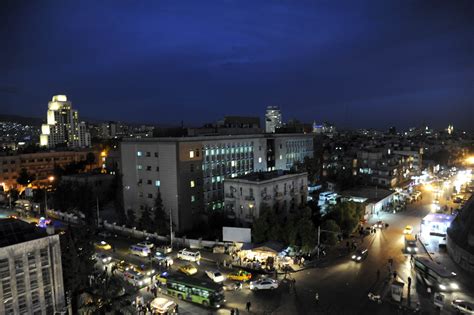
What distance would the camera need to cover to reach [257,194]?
141ft

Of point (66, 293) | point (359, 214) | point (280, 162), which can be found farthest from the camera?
point (280, 162)

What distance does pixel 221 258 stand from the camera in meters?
35.8

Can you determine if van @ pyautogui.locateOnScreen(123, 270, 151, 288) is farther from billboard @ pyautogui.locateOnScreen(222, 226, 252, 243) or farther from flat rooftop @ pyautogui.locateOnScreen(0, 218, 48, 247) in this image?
billboard @ pyautogui.locateOnScreen(222, 226, 252, 243)

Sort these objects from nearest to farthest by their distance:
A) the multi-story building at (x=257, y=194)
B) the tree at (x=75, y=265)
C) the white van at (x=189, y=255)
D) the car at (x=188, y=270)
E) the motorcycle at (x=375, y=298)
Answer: the tree at (x=75, y=265) < the motorcycle at (x=375, y=298) < the car at (x=188, y=270) < the white van at (x=189, y=255) < the multi-story building at (x=257, y=194)

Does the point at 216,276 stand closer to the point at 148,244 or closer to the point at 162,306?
the point at 162,306

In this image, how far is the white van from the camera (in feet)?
115

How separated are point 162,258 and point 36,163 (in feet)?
227

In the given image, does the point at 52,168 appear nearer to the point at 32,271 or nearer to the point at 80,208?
the point at 80,208

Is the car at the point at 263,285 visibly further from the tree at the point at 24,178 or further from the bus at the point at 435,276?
the tree at the point at 24,178

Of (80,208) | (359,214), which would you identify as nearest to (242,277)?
(359,214)

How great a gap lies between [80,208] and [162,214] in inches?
800

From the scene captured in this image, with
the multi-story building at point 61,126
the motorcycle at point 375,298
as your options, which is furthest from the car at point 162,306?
the multi-story building at point 61,126

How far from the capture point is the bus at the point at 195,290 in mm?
25250

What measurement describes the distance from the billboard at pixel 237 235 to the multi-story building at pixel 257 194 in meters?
5.36
